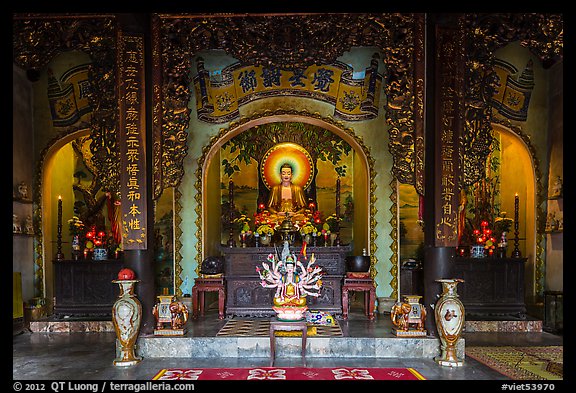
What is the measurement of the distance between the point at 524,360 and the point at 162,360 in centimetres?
465

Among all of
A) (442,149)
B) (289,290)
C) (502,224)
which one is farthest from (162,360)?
(502,224)

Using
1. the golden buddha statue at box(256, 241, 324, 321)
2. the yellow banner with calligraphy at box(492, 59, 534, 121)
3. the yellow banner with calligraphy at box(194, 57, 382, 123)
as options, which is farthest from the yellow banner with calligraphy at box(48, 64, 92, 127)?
the yellow banner with calligraphy at box(492, 59, 534, 121)

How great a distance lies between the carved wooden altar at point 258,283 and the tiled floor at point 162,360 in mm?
436

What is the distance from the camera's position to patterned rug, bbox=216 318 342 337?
673 cm

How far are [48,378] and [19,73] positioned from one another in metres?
6.23

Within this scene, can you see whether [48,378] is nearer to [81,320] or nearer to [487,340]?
[81,320]

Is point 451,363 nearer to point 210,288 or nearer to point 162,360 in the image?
point 162,360

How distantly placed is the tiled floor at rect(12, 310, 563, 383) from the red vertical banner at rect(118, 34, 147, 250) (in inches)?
60.5

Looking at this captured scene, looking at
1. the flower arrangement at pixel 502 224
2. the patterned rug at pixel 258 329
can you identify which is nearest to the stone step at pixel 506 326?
the flower arrangement at pixel 502 224

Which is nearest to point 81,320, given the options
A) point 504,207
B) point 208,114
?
point 208,114

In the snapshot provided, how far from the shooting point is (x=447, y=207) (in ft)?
21.3

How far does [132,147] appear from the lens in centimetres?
662

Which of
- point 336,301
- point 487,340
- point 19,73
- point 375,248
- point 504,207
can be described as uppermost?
point 19,73

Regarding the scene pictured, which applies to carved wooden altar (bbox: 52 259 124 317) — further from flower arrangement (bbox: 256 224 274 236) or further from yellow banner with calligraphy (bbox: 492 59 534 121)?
yellow banner with calligraphy (bbox: 492 59 534 121)
